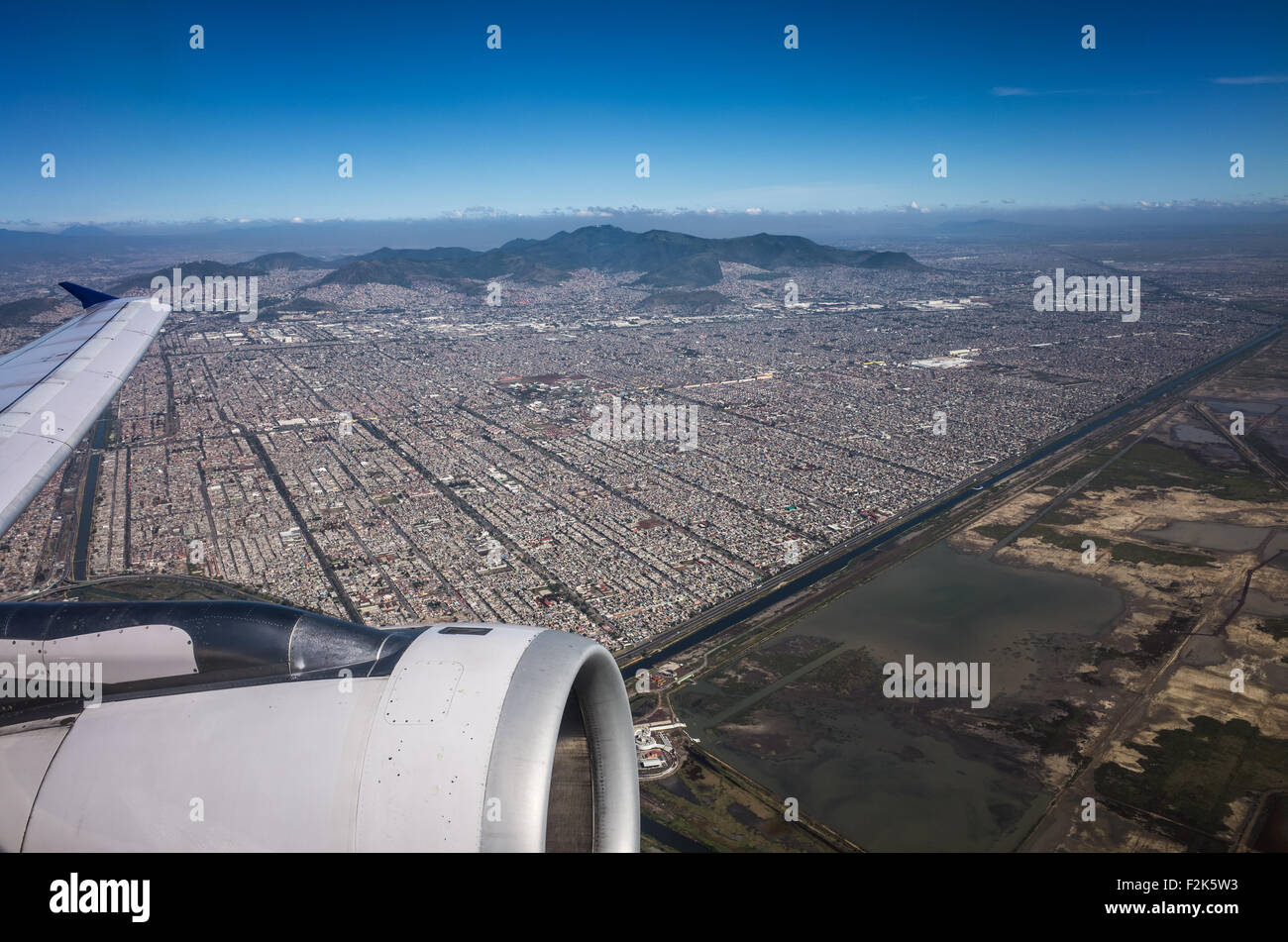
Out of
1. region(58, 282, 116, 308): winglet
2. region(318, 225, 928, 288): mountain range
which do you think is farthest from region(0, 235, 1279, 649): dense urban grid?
region(318, 225, 928, 288): mountain range

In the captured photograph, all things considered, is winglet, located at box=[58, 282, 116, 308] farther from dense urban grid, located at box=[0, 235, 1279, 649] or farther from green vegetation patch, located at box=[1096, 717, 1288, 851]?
green vegetation patch, located at box=[1096, 717, 1288, 851]

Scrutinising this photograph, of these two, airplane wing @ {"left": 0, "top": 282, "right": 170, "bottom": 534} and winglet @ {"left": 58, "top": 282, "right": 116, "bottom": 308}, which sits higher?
winglet @ {"left": 58, "top": 282, "right": 116, "bottom": 308}

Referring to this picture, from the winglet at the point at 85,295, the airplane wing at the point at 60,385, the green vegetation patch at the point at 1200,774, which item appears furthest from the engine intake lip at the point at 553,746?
the green vegetation patch at the point at 1200,774

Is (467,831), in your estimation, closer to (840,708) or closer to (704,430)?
(840,708)

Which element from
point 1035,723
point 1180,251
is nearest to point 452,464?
point 1035,723

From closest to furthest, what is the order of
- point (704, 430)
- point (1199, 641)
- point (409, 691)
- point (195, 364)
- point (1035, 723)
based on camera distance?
point (409, 691), point (1035, 723), point (1199, 641), point (704, 430), point (195, 364)

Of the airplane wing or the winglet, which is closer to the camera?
the airplane wing

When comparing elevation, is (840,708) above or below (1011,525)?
below

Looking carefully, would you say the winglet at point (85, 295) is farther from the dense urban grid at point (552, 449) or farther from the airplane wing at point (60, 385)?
the dense urban grid at point (552, 449)
